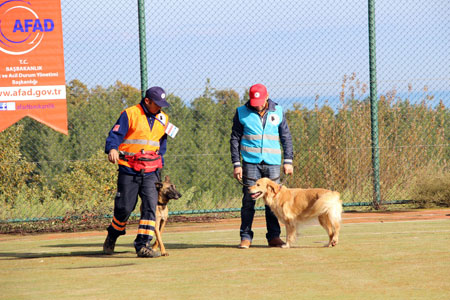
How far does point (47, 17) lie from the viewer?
11.6 m

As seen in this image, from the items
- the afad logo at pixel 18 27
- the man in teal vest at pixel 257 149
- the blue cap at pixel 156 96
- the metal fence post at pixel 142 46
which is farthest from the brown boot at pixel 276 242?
the afad logo at pixel 18 27

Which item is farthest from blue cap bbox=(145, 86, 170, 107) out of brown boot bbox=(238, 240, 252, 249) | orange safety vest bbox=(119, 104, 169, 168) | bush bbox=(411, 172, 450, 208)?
bush bbox=(411, 172, 450, 208)

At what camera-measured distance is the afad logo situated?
11547 millimetres

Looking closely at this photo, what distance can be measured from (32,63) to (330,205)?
5.94 m

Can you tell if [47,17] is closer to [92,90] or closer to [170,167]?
[92,90]

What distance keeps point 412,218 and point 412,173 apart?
7.60ft

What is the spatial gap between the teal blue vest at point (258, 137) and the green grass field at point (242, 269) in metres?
1.11

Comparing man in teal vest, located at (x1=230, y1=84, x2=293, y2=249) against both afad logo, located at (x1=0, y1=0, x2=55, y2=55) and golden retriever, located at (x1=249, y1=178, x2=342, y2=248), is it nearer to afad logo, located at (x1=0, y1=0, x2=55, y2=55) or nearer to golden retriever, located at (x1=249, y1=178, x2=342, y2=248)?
golden retriever, located at (x1=249, y1=178, x2=342, y2=248)

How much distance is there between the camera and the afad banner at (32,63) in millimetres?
11484

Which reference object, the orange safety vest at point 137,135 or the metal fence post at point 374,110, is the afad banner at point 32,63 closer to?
the orange safety vest at point 137,135

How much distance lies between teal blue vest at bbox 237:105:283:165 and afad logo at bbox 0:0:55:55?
4.73 m

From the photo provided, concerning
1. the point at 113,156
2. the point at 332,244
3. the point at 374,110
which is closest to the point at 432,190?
Result: the point at 374,110

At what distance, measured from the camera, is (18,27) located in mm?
11562

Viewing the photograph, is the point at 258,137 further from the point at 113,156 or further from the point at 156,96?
the point at 113,156
